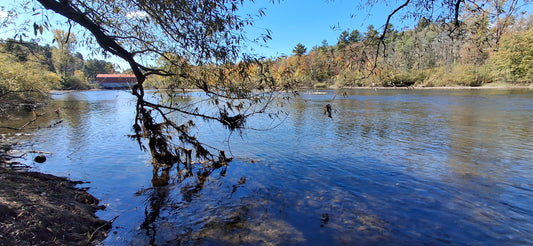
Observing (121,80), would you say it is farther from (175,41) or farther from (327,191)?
(327,191)

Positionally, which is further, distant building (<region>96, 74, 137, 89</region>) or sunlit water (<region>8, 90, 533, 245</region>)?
distant building (<region>96, 74, 137, 89</region>)

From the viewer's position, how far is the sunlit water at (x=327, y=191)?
5.05 m

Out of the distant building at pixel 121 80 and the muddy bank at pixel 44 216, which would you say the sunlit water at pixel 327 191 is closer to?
the muddy bank at pixel 44 216

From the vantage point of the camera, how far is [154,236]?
492 centimetres

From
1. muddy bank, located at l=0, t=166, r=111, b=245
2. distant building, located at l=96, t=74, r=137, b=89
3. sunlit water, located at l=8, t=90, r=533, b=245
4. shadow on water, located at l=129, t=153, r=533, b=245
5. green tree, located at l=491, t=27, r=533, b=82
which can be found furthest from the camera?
green tree, located at l=491, t=27, r=533, b=82

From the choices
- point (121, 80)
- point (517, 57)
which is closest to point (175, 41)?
point (121, 80)

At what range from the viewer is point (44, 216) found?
4164 millimetres

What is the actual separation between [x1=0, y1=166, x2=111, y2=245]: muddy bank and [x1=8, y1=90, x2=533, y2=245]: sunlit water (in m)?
0.42

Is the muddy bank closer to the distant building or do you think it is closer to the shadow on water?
the shadow on water

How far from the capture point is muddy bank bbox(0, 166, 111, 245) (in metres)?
3.61

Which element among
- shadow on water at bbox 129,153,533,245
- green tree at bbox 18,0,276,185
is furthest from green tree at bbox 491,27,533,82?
green tree at bbox 18,0,276,185

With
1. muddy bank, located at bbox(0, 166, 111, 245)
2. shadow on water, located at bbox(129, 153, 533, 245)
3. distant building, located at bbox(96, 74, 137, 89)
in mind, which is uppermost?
distant building, located at bbox(96, 74, 137, 89)

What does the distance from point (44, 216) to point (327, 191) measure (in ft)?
18.8

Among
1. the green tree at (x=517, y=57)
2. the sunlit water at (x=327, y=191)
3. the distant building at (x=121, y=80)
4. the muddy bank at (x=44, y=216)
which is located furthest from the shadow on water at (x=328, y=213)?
the green tree at (x=517, y=57)
